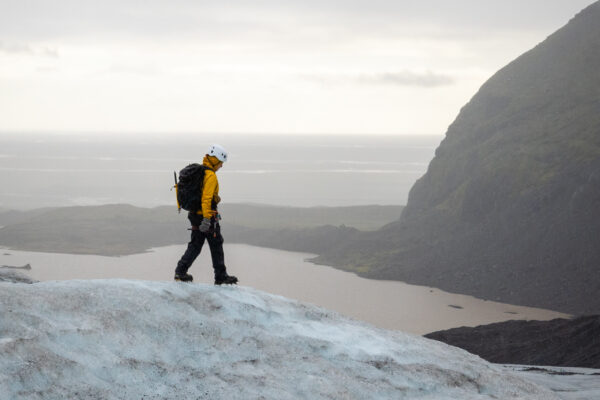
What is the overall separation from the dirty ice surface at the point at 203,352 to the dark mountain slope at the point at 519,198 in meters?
49.8

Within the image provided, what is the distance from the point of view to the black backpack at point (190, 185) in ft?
40.6

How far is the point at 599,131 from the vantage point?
76.4 m

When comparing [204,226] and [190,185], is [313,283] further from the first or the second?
[204,226]

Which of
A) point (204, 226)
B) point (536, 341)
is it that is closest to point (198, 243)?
point (204, 226)

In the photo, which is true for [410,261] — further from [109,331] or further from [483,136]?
[109,331]

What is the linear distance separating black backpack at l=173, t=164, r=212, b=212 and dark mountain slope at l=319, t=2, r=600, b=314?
167 feet

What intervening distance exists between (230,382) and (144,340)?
4.35 ft

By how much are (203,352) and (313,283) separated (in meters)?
63.3

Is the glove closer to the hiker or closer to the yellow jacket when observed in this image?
the hiker

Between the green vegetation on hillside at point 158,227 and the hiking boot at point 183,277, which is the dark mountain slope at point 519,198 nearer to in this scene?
the green vegetation on hillside at point 158,227

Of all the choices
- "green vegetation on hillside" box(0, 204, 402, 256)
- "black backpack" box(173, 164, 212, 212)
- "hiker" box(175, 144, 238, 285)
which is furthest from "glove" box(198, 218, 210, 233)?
"green vegetation on hillside" box(0, 204, 402, 256)

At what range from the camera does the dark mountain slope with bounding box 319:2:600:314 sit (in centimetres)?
6506

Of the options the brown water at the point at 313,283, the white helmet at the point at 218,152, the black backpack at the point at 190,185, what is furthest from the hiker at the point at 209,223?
the brown water at the point at 313,283

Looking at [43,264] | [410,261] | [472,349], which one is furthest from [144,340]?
[43,264]
